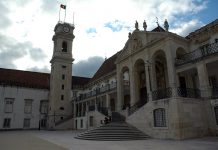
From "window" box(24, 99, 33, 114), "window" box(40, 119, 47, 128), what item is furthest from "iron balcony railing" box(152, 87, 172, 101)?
"window" box(24, 99, 33, 114)

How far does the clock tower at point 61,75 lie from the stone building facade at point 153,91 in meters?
0.20

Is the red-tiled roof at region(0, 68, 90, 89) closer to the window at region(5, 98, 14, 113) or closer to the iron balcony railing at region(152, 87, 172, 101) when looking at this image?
the window at region(5, 98, 14, 113)

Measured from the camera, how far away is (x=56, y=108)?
41438 mm

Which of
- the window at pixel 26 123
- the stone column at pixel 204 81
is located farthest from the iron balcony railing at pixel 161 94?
the window at pixel 26 123

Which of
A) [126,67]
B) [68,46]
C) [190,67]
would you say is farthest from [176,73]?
[68,46]

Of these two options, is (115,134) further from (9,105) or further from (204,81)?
(9,105)

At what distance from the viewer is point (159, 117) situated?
1773 cm

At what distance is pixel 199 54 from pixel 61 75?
30.2 metres

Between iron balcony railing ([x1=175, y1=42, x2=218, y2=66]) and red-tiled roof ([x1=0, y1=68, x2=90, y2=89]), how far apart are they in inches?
1305

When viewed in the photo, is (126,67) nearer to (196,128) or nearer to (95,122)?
(95,122)

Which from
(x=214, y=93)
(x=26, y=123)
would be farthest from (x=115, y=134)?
(x=26, y=123)

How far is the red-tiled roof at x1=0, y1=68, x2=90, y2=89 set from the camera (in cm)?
4333

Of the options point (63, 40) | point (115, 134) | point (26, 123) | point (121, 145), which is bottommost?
point (121, 145)

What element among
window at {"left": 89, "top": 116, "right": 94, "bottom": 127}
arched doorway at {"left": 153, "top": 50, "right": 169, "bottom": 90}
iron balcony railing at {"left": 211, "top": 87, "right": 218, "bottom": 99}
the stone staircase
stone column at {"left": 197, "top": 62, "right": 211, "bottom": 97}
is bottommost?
the stone staircase
